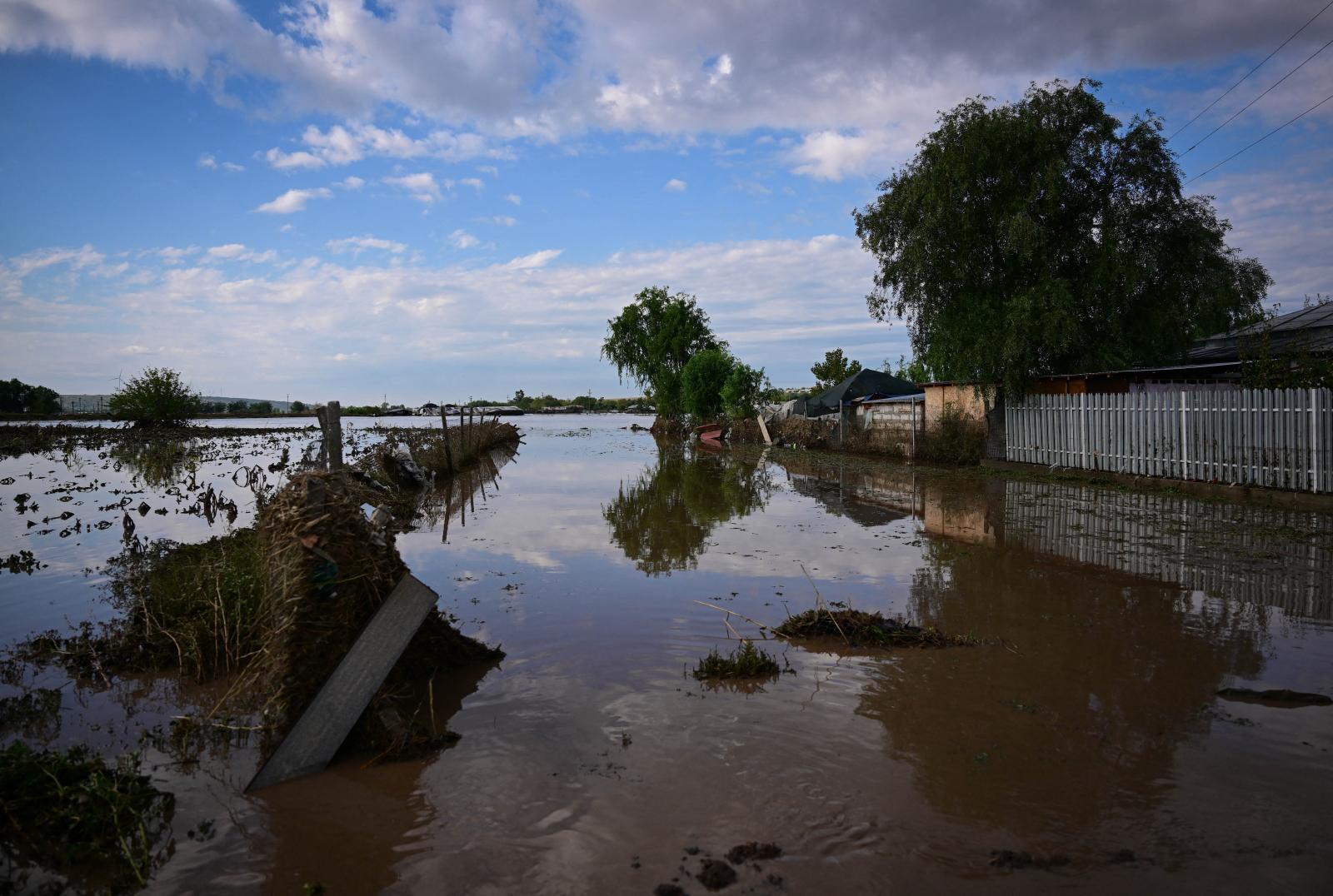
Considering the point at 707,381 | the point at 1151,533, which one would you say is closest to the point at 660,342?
the point at 707,381

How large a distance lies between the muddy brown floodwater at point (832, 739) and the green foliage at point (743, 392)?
109 ft

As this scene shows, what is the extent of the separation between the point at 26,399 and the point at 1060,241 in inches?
3066

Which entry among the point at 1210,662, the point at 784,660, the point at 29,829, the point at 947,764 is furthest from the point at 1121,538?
the point at 29,829

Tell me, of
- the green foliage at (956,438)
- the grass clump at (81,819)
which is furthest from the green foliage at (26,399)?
the grass clump at (81,819)

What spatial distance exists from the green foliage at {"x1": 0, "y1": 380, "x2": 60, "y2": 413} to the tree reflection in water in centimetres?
6370

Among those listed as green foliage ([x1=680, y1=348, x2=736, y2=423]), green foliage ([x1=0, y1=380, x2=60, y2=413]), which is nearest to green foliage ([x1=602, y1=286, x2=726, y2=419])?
green foliage ([x1=680, y1=348, x2=736, y2=423])

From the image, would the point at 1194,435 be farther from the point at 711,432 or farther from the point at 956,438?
the point at 711,432

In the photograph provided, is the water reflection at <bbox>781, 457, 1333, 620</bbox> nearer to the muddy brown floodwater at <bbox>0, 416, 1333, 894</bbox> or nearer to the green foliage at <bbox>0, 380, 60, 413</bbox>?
the muddy brown floodwater at <bbox>0, 416, 1333, 894</bbox>

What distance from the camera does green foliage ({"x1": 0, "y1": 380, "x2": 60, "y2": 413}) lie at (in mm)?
63344

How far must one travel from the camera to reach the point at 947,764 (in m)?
4.14

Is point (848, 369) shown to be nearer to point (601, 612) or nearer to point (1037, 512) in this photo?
point (1037, 512)

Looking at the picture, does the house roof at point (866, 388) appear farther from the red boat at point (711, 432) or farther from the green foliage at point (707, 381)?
the green foliage at point (707, 381)

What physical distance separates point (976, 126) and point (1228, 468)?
9.59m

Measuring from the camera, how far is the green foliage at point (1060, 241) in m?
18.0
